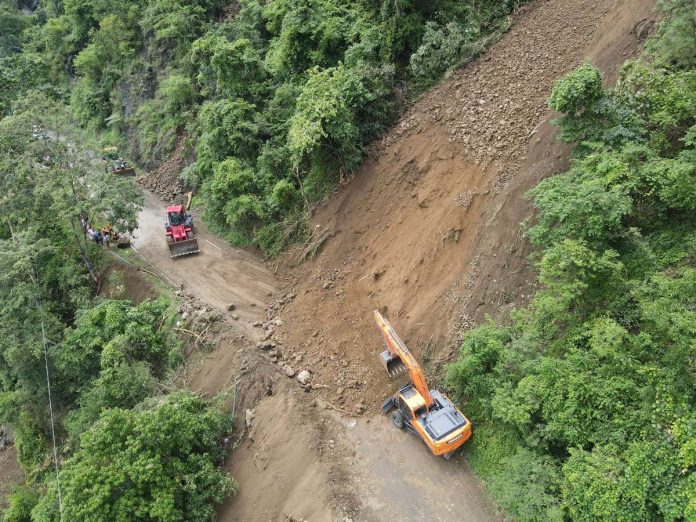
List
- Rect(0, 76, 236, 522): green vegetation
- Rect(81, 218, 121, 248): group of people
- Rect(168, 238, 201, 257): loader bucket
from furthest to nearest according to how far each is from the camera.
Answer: Rect(81, 218, 121, 248): group of people → Rect(168, 238, 201, 257): loader bucket → Rect(0, 76, 236, 522): green vegetation

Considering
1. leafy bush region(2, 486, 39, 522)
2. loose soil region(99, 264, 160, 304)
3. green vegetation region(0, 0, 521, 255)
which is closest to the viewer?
leafy bush region(2, 486, 39, 522)

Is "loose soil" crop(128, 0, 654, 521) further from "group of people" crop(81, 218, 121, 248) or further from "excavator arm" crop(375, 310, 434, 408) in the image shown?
"group of people" crop(81, 218, 121, 248)

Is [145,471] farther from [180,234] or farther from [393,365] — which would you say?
[180,234]

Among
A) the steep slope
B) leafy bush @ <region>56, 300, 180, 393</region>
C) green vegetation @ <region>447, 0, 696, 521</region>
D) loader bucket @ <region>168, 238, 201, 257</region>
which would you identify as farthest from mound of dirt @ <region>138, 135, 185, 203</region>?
green vegetation @ <region>447, 0, 696, 521</region>

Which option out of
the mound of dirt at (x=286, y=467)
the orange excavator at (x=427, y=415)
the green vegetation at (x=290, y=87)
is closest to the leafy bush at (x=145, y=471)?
the mound of dirt at (x=286, y=467)

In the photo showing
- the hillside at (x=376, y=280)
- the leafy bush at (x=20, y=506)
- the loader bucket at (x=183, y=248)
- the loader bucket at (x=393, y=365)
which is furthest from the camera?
the loader bucket at (x=183, y=248)

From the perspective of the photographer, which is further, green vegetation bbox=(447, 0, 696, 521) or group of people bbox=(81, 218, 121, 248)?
group of people bbox=(81, 218, 121, 248)

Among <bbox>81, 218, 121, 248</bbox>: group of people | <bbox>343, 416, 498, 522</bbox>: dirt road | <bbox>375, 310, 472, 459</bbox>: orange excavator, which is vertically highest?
<bbox>81, 218, 121, 248</bbox>: group of people

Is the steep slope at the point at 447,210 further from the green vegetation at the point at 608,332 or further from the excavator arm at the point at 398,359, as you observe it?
the green vegetation at the point at 608,332
